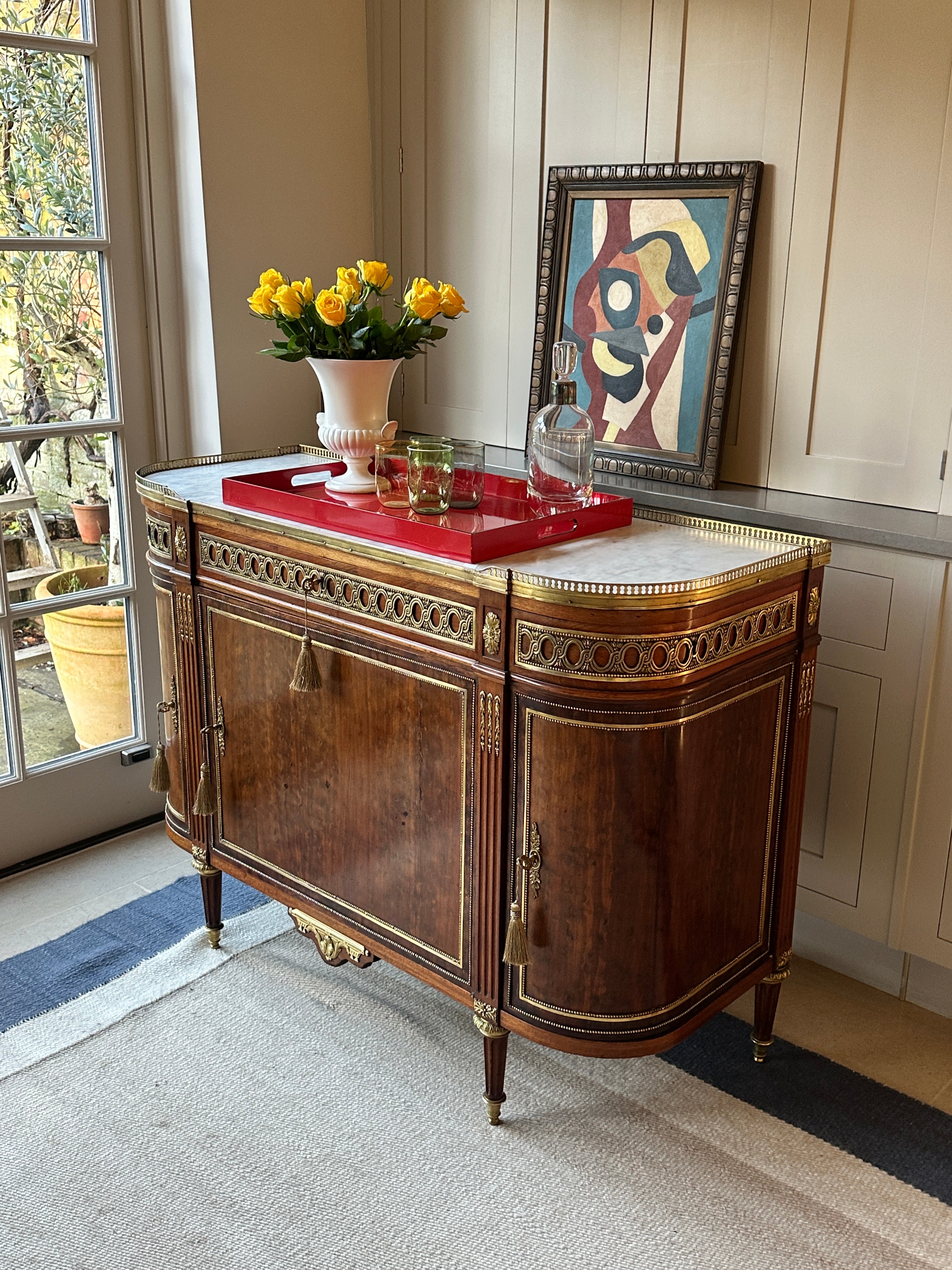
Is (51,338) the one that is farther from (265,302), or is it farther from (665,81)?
(665,81)

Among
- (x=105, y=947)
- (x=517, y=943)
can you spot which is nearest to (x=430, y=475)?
(x=517, y=943)

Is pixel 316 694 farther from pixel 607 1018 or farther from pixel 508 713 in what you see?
pixel 607 1018

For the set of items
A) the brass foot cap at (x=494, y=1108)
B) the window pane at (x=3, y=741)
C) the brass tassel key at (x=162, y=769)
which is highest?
the brass tassel key at (x=162, y=769)

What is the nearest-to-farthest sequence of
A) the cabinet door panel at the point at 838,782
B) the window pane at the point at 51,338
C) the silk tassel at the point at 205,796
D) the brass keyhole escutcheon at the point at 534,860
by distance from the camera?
the brass keyhole escutcheon at the point at 534,860 < the cabinet door panel at the point at 838,782 < the silk tassel at the point at 205,796 < the window pane at the point at 51,338

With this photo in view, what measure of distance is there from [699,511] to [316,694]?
2.81ft

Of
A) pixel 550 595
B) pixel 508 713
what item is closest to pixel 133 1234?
pixel 508 713

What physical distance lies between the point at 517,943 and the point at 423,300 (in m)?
1.15

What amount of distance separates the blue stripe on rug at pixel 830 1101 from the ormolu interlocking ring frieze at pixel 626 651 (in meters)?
0.88

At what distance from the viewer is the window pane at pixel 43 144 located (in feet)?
8.38

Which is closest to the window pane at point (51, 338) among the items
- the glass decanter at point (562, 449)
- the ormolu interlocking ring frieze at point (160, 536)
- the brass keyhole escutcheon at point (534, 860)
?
the ormolu interlocking ring frieze at point (160, 536)

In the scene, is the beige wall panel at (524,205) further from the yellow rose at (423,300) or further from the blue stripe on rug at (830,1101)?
the blue stripe on rug at (830,1101)

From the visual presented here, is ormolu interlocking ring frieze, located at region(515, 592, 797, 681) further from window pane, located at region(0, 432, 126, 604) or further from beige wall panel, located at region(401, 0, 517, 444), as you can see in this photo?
window pane, located at region(0, 432, 126, 604)

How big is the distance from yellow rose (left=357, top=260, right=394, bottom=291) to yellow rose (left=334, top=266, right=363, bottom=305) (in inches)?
0.7

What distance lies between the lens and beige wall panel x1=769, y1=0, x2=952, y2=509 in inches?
80.2
